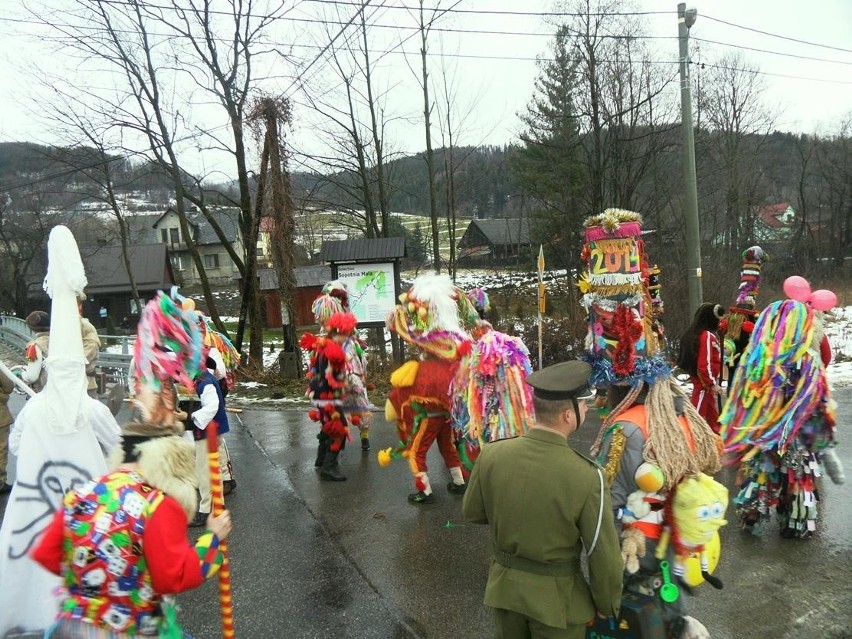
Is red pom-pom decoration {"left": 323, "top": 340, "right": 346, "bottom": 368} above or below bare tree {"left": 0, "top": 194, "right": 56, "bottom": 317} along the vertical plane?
below

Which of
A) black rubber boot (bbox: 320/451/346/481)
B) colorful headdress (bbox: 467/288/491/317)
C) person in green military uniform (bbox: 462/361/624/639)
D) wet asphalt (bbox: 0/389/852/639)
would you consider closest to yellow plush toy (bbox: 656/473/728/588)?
person in green military uniform (bbox: 462/361/624/639)

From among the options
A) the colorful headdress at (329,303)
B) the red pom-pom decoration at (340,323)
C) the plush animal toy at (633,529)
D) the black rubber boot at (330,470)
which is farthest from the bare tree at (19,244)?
the plush animal toy at (633,529)

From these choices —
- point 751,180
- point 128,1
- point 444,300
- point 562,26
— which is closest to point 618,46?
point 562,26

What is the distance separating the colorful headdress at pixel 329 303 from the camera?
7523mm

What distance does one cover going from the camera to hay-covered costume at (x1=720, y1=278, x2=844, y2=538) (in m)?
4.52

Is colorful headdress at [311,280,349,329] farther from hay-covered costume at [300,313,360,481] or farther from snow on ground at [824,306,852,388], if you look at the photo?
snow on ground at [824,306,852,388]

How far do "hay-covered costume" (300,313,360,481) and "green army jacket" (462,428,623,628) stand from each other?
467cm

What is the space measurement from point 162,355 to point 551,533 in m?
1.96

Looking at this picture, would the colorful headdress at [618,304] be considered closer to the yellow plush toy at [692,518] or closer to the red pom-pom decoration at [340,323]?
the yellow plush toy at [692,518]

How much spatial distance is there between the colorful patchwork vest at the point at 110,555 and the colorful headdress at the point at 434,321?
3.78m

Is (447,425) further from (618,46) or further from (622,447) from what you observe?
(618,46)

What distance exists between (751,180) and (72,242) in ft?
112

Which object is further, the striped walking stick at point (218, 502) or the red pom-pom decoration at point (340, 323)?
the red pom-pom decoration at point (340, 323)

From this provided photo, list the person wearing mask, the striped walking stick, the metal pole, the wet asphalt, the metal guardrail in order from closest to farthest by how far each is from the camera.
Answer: the striped walking stick, the wet asphalt, the person wearing mask, the metal pole, the metal guardrail
